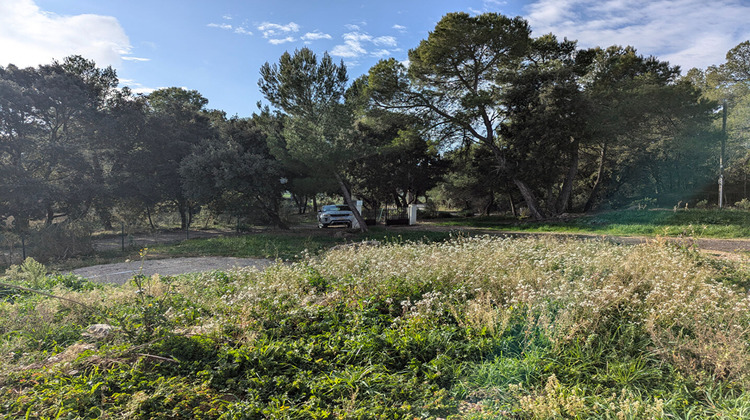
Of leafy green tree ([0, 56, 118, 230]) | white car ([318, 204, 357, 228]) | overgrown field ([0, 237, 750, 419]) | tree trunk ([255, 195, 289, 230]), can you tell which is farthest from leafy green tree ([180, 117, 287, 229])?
overgrown field ([0, 237, 750, 419])

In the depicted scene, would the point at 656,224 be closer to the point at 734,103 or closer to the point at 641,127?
the point at 641,127

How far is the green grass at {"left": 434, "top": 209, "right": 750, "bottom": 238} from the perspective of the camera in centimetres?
1233

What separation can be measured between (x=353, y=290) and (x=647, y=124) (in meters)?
20.7

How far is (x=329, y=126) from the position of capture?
14719mm

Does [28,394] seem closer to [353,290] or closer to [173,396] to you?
[173,396]

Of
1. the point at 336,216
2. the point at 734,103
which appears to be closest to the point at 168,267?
the point at 336,216

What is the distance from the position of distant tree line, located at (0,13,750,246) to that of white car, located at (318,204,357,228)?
2.39 meters

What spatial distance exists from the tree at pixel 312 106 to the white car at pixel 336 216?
245 inches

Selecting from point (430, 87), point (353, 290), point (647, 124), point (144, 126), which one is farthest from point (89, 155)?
point (647, 124)

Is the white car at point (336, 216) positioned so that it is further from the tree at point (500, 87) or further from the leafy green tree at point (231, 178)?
the tree at point (500, 87)

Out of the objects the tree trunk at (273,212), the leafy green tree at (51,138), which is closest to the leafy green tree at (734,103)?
the tree trunk at (273,212)

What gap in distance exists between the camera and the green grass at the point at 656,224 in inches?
485

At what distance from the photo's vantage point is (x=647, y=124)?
18.7m

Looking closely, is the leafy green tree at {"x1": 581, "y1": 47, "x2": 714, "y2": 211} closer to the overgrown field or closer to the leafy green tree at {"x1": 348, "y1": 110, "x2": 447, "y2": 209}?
the leafy green tree at {"x1": 348, "y1": 110, "x2": 447, "y2": 209}
